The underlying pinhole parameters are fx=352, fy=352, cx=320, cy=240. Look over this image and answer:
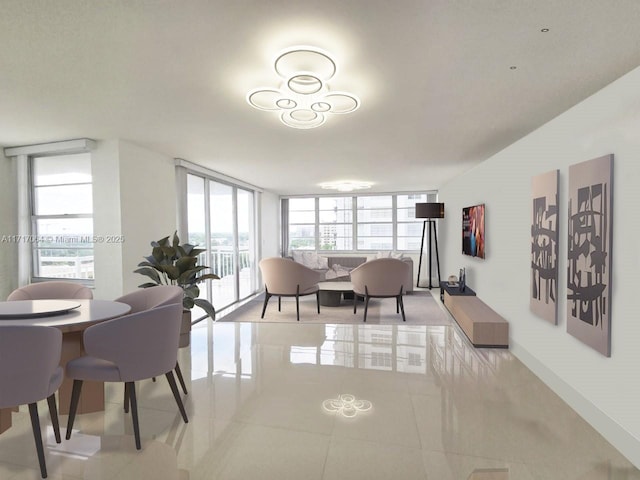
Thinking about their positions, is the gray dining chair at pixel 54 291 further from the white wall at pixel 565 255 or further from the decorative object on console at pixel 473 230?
the decorative object on console at pixel 473 230

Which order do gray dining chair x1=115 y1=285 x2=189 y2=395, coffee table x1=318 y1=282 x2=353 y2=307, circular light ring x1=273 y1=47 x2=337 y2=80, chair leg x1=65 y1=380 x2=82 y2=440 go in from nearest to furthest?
circular light ring x1=273 y1=47 x2=337 y2=80
chair leg x1=65 y1=380 x2=82 y2=440
gray dining chair x1=115 y1=285 x2=189 y2=395
coffee table x1=318 y1=282 x2=353 y2=307

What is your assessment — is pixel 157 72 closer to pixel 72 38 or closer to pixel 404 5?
pixel 72 38

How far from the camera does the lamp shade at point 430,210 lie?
702cm

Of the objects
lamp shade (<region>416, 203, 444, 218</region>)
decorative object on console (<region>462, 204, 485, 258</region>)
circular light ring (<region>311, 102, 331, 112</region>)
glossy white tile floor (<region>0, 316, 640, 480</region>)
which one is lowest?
glossy white tile floor (<region>0, 316, 640, 480</region>)

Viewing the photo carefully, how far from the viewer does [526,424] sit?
91.4 inches

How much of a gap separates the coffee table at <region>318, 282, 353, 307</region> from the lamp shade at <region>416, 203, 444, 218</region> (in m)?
2.13

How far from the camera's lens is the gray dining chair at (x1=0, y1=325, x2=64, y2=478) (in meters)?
1.75

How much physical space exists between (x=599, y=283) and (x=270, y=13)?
254 centimetres

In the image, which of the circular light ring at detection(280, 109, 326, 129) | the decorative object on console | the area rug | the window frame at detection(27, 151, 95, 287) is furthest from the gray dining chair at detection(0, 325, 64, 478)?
the decorative object on console

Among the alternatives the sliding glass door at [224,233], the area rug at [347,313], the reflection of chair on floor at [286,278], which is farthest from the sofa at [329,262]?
the reflection of chair on floor at [286,278]

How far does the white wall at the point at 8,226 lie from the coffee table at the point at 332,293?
420cm

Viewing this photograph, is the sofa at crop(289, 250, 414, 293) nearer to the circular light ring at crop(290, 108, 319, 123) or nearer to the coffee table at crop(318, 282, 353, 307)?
the coffee table at crop(318, 282, 353, 307)

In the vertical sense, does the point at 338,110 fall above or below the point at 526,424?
above

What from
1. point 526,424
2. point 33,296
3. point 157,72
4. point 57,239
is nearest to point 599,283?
point 526,424
